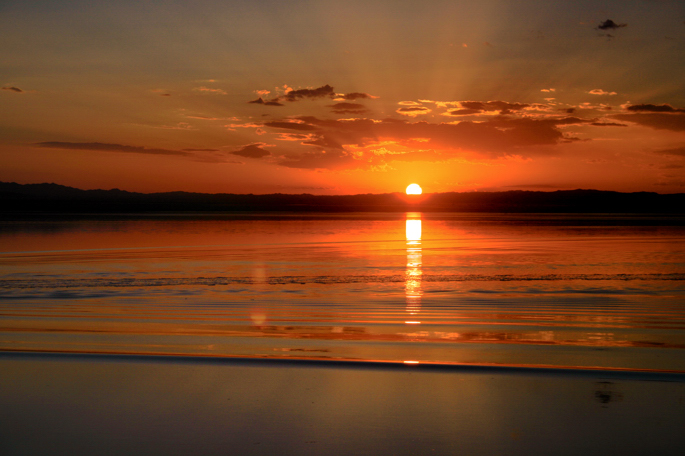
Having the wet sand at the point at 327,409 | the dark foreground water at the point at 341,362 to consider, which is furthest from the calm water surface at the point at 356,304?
the wet sand at the point at 327,409

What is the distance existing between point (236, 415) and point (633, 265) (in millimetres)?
14805

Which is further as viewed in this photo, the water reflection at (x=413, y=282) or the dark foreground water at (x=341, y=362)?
the water reflection at (x=413, y=282)

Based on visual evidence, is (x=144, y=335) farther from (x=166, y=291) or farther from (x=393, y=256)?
(x=393, y=256)

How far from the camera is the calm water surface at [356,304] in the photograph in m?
6.55

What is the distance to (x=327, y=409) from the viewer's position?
4.52 m

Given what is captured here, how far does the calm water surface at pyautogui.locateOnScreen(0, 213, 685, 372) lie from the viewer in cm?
655

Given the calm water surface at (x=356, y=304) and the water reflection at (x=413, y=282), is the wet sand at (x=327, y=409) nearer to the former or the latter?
the calm water surface at (x=356, y=304)

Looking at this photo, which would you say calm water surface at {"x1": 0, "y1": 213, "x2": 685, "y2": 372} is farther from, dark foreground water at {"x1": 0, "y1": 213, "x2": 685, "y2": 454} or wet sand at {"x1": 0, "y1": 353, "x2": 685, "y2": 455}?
wet sand at {"x1": 0, "y1": 353, "x2": 685, "y2": 455}

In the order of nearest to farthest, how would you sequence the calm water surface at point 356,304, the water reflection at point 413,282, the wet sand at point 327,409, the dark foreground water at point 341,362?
the wet sand at point 327,409, the dark foreground water at point 341,362, the calm water surface at point 356,304, the water reflection at point 413,282

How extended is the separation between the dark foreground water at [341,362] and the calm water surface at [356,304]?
6 cm

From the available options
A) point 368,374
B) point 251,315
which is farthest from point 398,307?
point 368,374

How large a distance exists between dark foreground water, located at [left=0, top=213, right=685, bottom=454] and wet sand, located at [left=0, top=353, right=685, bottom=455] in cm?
2

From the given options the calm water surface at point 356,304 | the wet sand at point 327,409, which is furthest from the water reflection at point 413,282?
the wet sand at point 327,409

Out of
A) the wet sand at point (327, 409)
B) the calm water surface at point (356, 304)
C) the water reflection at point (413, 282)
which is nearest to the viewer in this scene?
the wet sand at point (327, 409)
